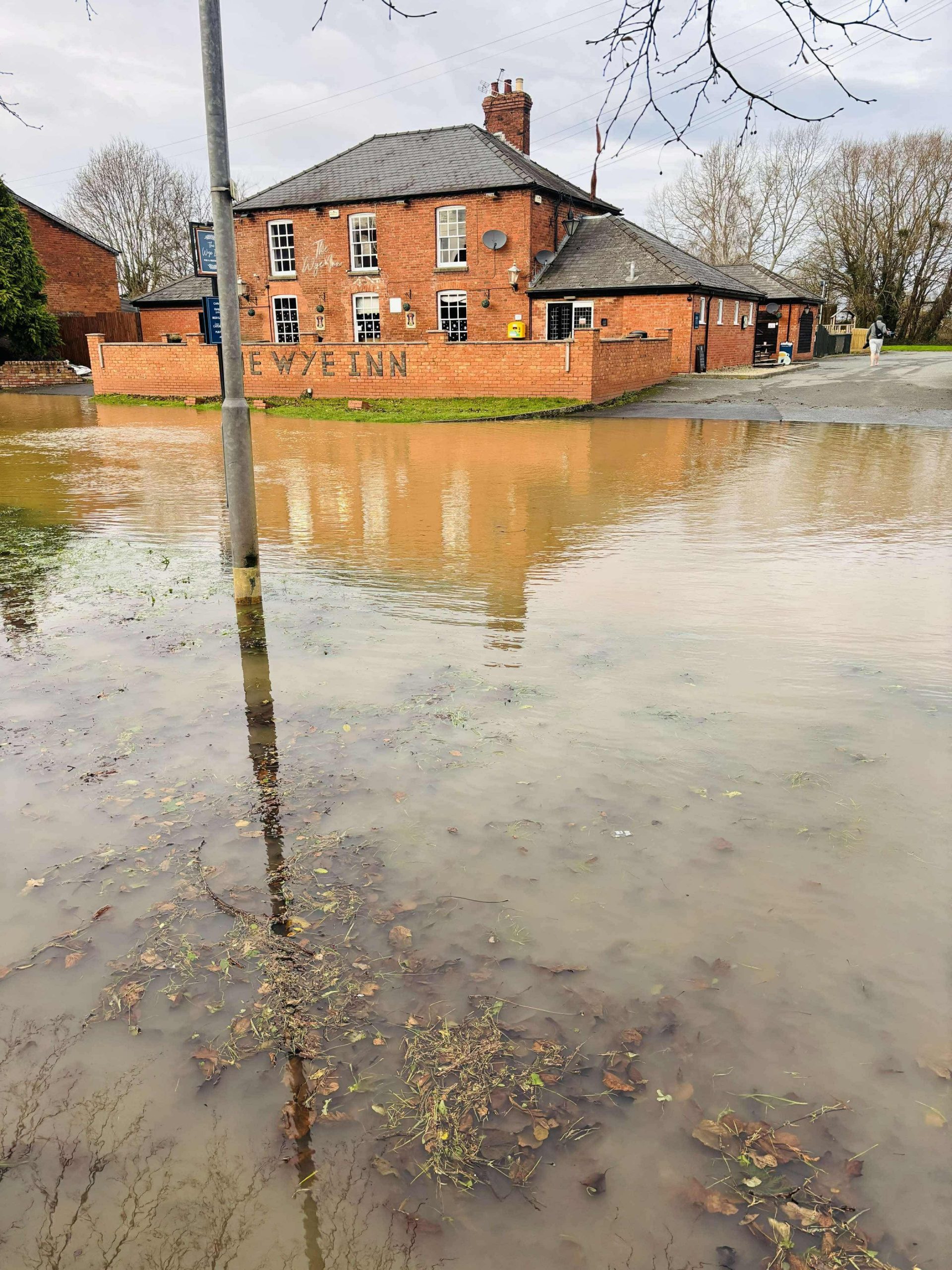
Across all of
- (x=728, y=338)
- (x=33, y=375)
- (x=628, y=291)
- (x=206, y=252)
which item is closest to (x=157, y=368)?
(x=33, y=375)

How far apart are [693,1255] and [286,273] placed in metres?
33.4

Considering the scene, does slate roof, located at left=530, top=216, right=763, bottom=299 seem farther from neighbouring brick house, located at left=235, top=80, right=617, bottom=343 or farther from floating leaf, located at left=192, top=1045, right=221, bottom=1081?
floating leaf, located at left=192, top=1045, right=221, bottom=1081

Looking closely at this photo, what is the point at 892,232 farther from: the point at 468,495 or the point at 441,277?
the point at 468,495

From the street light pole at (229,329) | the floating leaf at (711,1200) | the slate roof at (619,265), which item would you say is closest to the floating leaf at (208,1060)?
the floating leaf at (711,1200)

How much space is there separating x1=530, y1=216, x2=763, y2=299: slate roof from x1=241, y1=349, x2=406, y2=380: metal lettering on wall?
716 cm

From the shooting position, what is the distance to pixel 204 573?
7895 millimetres

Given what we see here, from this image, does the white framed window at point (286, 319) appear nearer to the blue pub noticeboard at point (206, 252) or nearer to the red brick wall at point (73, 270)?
the red brick wall at point (73, 270)

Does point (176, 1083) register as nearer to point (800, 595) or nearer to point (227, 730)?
point (227, 730)

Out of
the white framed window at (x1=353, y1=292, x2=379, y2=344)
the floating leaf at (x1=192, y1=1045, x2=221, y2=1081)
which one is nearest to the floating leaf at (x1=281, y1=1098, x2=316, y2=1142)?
the floating leaf at (x1=192, y1=1045, x2=221, y2=1081)

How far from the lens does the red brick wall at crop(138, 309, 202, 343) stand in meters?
36.9

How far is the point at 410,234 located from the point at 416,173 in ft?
6.73

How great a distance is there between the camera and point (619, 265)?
27766 mm

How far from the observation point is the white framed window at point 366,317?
3055cm

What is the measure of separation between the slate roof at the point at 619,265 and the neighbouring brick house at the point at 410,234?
27.6 inches
